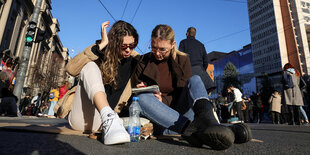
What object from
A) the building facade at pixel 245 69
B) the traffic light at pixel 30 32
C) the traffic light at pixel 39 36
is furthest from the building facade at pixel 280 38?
the traffic light at pixel 30 32

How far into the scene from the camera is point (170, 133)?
86.4 inches

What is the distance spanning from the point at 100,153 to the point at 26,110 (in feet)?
49.5

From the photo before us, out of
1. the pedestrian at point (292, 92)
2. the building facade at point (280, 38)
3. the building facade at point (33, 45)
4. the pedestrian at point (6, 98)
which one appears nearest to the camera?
the pedestrian at point (292, 92)

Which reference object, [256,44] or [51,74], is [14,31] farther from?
[256,44]

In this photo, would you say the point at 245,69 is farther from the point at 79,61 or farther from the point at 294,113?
the point at 79,61

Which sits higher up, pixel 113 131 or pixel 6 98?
pixel 6 98

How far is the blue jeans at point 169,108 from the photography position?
1648 mm

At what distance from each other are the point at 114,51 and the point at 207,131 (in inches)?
52.3

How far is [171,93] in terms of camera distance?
2156mm

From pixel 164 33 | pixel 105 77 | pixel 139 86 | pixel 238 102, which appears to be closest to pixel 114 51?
pixel 105 77

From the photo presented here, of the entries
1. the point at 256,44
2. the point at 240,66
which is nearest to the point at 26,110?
the point at 240,66

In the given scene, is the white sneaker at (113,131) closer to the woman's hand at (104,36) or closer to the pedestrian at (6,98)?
the woman's hand at (104,36)

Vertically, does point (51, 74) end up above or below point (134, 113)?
above

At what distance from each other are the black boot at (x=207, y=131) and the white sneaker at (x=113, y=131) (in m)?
0.46
